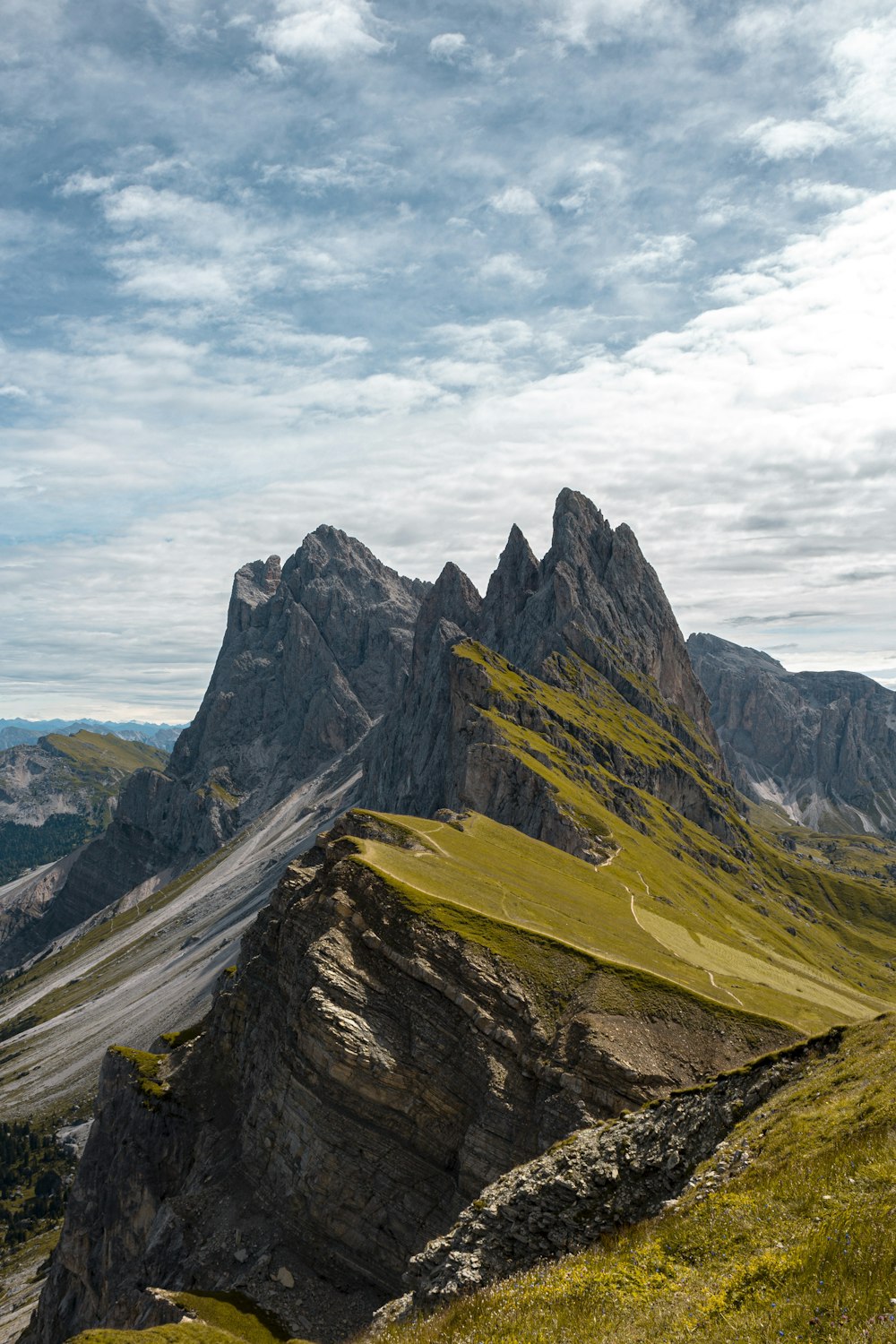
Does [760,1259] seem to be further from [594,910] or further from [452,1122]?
[594,910]

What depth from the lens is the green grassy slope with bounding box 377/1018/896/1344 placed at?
52.9ft

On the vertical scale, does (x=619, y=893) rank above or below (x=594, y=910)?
below

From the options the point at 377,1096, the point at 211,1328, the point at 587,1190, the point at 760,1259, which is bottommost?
the point at 211,1328

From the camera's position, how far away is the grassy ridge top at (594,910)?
63000mm

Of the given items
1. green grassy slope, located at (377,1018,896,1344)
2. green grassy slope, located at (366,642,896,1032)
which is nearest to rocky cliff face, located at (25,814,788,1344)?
green grassy slope, located at (366,642,896,1032)

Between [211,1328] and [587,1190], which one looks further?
[211,1328]

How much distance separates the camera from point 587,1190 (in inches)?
1196

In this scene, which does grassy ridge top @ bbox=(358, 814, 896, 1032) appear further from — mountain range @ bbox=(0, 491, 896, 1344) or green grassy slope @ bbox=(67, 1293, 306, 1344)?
green grassy slope @ bbox=(67, 1293, 306, 1344)

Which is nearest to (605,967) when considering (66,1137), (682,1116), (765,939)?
(682,1116)

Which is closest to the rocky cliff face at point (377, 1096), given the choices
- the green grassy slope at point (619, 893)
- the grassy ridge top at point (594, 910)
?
the grassy ridge top at point (594, 910)

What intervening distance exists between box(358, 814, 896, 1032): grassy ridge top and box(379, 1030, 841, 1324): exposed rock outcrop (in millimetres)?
25933

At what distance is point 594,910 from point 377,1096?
40224 mm

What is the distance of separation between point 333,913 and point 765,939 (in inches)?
5269

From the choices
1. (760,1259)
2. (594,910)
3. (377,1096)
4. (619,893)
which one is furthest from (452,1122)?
(619,893)
